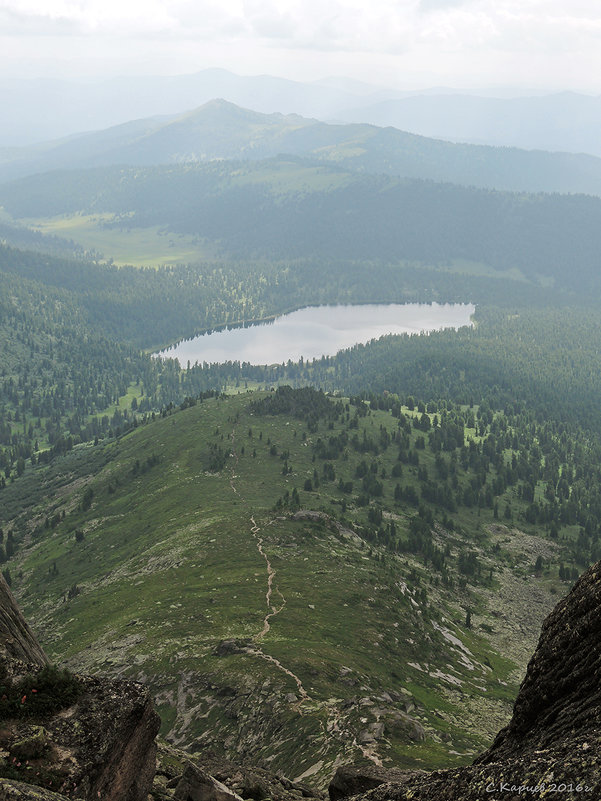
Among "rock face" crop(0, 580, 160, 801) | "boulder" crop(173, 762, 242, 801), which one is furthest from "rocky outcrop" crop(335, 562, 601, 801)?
"rock face" crop(0, 580, 160, 801)

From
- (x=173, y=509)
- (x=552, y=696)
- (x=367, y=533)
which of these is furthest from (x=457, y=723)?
(x=173, y=509)

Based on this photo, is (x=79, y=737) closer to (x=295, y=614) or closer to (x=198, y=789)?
(x=198, y=789)

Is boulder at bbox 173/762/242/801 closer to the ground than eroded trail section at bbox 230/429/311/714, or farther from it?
farther from it

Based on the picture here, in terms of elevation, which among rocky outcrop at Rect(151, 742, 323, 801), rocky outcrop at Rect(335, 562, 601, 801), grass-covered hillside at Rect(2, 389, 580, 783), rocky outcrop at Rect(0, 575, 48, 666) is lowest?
grass-covered hillside at Rect(2, 389, 580, 783)

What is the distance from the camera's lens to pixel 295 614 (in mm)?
104188

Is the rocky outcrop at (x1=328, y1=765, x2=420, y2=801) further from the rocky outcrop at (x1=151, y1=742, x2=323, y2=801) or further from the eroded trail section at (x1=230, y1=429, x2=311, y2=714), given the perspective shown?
the eroded trail section at (x1=230, y1=429, x2=311, y2=714)

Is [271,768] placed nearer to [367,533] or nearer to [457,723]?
[457,723]

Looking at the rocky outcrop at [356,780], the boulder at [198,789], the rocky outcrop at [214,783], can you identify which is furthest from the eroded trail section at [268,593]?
the boulder at [198,789]

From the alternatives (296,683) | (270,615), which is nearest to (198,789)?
(296,683)

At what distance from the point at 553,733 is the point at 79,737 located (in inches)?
810

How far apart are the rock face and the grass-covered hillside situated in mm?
27432

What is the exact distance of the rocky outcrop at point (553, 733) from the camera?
22.8 meters

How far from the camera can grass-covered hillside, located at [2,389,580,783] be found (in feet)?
230

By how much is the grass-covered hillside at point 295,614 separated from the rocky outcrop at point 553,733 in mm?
31279
